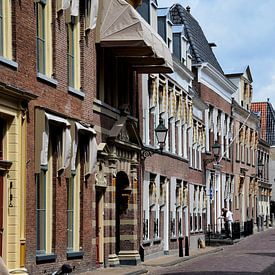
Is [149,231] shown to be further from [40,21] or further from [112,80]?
[40,21]

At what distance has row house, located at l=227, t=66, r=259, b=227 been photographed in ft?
192

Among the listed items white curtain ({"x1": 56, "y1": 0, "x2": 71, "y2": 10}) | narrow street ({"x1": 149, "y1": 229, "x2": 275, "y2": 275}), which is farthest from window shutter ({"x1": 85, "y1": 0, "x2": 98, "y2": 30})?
narrow street ({"x1": 149, "y1": 229, "x2": 275, "y2": 275})

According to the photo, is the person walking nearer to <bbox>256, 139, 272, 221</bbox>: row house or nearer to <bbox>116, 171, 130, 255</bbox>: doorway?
<bbox>116, 171, 130, 255</bbox>: doorway

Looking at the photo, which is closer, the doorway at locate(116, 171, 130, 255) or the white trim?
the doorway at locate(116, 171, 130, 255)

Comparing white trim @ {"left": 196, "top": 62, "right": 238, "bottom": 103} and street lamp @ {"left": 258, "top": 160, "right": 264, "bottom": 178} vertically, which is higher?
white trim @ {"left": 196, "top": 62, "right": 238, "bottom": 103}

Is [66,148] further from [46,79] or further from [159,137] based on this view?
[159,137]

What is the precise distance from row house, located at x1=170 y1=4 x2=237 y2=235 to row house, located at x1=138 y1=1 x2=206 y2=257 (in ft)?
9.28

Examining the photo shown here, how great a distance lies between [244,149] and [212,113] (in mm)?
12719

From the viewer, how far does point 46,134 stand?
61.0 feet

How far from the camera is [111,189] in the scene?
25109mm

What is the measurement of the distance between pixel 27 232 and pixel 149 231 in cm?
1352

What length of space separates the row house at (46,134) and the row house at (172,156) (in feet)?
24.5

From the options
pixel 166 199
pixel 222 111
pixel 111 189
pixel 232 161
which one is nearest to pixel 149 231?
pixel 166 199

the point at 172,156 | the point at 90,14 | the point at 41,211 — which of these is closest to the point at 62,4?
the point at 90,14
